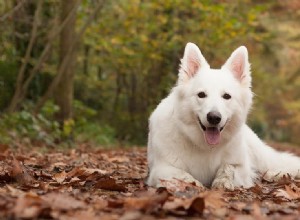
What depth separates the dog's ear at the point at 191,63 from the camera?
4965 millimetres

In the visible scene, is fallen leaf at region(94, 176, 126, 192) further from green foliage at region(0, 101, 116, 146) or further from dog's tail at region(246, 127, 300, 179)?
green foliage at region(0, 101, 116, 146)

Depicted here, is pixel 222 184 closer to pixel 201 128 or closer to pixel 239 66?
pixel 201 128

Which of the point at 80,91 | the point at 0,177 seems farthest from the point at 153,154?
the point at 80,91

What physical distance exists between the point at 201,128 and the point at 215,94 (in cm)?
32

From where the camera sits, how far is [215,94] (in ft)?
15.2

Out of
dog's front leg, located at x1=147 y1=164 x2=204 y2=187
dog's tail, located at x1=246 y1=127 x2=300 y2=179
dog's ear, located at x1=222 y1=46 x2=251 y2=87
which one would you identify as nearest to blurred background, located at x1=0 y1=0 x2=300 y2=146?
dog's tail, located at x1=246 y1=127 x2=300 y2=179

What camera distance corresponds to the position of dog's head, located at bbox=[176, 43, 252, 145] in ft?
15.0

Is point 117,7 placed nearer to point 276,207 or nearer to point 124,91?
point 124,91

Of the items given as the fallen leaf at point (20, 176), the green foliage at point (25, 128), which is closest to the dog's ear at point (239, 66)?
the fallen leaf at point (20, 176)

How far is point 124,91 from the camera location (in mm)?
18094

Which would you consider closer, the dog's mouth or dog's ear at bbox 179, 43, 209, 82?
the dog's mouth

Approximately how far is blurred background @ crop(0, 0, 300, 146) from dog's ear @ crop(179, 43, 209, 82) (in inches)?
101

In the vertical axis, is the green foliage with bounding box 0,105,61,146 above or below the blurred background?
below

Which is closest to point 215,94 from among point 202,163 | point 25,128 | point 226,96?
point 226,96
